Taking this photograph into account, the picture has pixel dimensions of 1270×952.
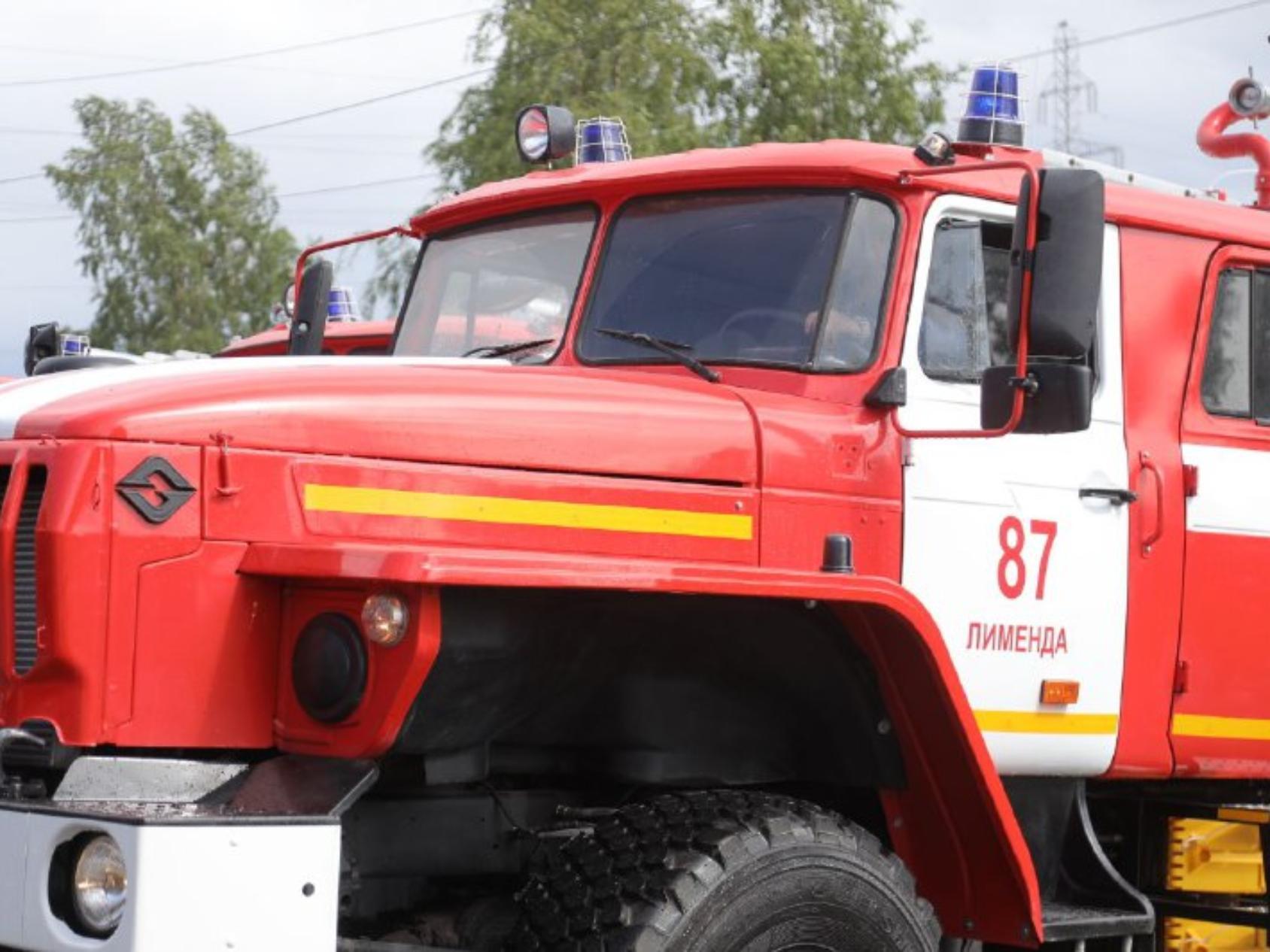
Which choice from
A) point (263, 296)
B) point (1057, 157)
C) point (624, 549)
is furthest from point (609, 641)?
point (263, 296)

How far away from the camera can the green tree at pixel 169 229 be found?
40719 mm

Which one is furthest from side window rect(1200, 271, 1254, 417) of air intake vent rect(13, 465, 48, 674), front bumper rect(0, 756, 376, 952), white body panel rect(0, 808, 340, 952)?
air intake vent rect(13, 465, 48, 674)

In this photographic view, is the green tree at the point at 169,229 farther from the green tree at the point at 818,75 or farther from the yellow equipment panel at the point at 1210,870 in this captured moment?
the yellow equipment panel at the point at 1210,870

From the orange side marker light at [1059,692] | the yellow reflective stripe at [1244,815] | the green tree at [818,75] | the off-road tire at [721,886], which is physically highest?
the green tree at [818,75]

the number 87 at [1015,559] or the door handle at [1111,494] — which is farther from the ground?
the door handle at [1111,494]

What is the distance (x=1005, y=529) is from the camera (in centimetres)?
543

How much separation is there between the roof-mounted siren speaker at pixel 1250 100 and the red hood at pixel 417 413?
303 centimetres

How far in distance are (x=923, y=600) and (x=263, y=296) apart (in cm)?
3706

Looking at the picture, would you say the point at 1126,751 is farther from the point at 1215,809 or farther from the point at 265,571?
the point at 265,571

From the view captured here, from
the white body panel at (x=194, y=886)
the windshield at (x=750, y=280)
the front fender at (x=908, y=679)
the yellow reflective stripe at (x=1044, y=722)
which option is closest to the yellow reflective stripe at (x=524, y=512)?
the front fender at (x=908, y=679)

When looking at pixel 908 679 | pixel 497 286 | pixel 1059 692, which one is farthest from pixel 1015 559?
pixel 497 286

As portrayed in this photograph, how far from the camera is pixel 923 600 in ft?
17.3

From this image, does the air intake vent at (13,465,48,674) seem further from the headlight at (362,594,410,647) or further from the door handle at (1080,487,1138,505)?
the door handle at (1080,487,1138,505)

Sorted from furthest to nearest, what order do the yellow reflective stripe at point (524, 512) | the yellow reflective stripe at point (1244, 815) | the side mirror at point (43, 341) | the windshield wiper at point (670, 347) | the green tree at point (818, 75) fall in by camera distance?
the green tree at point (818, 75) < the side mirror at point (43, 341) < the yellow reflective stripe at point (1244, 815) < the windshield wiper at point (670, 347) < the yellow reflective stripe at point (524, 512)
